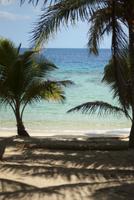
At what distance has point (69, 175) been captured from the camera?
5.46m

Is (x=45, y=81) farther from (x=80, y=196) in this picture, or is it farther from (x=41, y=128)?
(x=80, y=196)

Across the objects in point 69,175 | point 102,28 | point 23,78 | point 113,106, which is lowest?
point 113,106

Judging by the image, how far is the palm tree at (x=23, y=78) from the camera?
1288 cm

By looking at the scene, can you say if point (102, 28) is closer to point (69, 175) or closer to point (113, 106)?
point (113, 106)

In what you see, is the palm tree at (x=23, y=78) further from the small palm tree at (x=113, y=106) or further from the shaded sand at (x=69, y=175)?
the shaded sand at (x=69, y=175)

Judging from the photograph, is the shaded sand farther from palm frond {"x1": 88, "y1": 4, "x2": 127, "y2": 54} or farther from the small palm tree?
palm frond {"x1": 88, "y1": 4, "x2": 127, "y2": 54}

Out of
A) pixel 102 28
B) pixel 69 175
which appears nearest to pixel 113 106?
pixel 102 28

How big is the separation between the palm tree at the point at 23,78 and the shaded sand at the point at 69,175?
3047 millimetres

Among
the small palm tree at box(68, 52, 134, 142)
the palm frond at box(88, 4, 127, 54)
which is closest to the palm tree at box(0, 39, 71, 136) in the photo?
the small palm tree at box(68, 52, 134, 142)

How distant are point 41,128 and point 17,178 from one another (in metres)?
14.5

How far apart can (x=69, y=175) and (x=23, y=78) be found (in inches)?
306

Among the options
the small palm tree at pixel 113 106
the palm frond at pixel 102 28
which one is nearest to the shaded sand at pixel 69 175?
the small palm tree at pixel 113 106

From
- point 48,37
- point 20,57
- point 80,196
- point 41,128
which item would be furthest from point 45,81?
point 80,196

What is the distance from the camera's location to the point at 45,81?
43.5 feet
